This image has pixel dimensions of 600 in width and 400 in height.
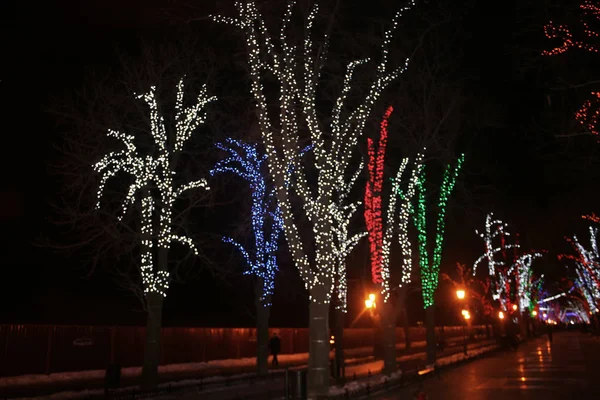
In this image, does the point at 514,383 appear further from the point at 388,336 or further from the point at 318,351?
the point at 318,351

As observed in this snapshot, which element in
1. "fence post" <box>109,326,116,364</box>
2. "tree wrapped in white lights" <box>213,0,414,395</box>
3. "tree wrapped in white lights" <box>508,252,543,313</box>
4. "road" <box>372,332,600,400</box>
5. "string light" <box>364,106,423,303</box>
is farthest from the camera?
"tree wrapped in white lights" <box>508,252,543,313</box>

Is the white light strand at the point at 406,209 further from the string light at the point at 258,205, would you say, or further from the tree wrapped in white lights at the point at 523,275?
the tree wrapped in white lights at the point at 523,275

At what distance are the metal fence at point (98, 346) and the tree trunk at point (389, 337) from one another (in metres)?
13.5

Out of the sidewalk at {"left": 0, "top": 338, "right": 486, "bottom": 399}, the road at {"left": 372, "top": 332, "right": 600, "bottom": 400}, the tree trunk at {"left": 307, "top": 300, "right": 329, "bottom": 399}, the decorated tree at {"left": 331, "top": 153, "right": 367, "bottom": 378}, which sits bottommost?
the road at {"left": 372, "top": 332, "right": 600, "bottom": 400}

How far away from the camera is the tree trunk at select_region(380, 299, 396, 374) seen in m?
22.9

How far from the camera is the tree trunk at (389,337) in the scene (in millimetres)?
22891

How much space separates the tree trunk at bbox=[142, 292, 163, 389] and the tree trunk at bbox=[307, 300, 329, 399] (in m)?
6.00

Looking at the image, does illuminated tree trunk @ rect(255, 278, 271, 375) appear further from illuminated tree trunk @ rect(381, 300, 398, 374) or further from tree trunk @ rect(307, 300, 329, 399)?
tree trunk @ rect(307, 300, 329, 399)

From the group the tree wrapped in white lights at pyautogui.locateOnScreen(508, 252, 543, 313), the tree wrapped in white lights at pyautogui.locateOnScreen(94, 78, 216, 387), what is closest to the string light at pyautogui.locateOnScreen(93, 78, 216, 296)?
the tree wrapped in white lights at pyautogui.locateOnScreen(94, 78, 216, 387)

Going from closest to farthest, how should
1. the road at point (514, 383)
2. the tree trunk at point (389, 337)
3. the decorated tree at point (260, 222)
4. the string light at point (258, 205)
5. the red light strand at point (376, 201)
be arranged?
the road at point (514, 383), the red light strand at point (376, 201), the tree trunk at point (389, 337), the string light at point (258, 205), the decorated tree at point (260, 222)

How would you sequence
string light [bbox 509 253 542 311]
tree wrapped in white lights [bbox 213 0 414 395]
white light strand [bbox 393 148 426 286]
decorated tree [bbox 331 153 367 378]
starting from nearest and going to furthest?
tree wrapped in white lights [bbox 213 0 414 395]
decorated tree [bbox 331 153 367 378]
white light strand [bbox 393 148 426 286]
string light [bbox 509 253 542 311]

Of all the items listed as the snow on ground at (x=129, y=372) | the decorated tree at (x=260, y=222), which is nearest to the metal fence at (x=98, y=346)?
the snow on ground at (x=129, y=372)

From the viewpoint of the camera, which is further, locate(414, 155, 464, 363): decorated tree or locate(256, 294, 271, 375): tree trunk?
locate(256, 294, 271, 375): tree trunk

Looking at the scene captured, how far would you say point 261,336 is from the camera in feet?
85.5
